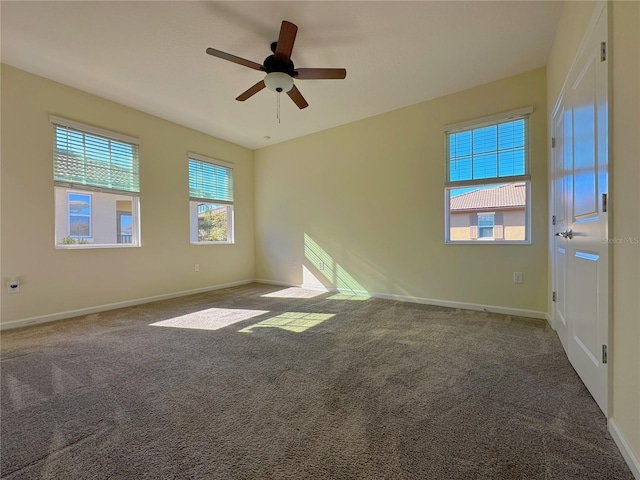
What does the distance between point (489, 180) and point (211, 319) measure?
3.71 meters

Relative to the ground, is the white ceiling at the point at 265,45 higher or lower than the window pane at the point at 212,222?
higher

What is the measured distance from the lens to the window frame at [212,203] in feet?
15.8

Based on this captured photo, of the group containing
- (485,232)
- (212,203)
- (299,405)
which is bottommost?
(299,405)

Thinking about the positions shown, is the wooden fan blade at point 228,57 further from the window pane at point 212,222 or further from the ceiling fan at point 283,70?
the window pane at point 212,222

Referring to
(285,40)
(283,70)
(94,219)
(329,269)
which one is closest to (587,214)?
(285,40)

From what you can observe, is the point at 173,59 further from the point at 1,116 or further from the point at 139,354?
the point at 139,354

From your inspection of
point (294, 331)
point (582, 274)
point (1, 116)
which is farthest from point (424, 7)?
point (1, 116)

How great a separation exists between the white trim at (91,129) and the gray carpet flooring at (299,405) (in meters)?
2.36

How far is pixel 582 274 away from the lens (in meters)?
1.78

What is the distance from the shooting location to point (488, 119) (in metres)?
3.41

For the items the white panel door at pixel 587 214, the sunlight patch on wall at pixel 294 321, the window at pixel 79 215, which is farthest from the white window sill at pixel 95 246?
the white panel door at pixel 587 214

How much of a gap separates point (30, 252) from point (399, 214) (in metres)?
4.48

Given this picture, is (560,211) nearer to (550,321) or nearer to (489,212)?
(489,212)

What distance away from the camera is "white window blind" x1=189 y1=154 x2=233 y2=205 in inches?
190
